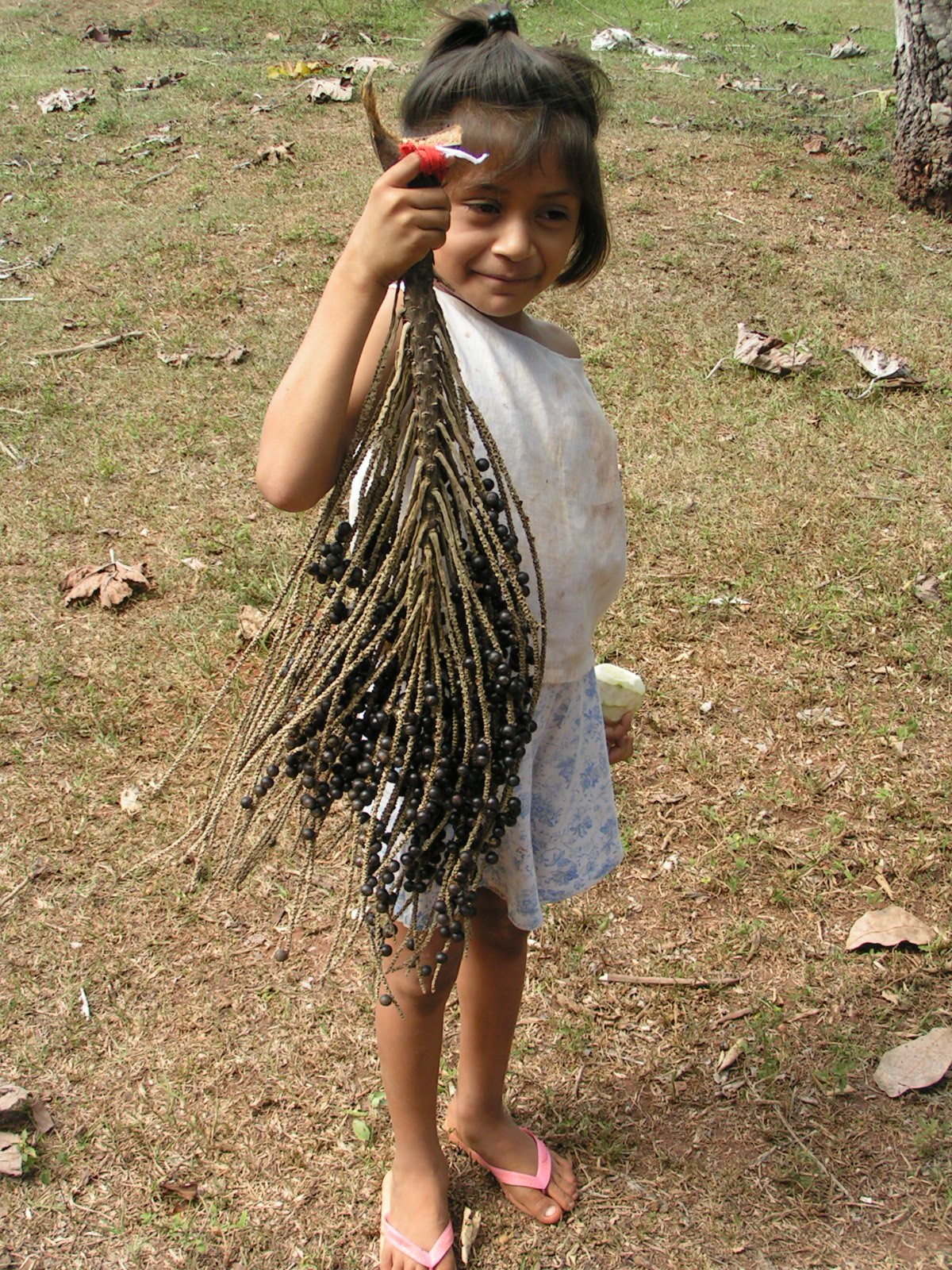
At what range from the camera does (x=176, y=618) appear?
4188 millimetres

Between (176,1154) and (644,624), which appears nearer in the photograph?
(176,1154)

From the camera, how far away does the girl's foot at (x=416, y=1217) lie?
241 cm

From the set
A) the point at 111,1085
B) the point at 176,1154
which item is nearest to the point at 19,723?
the point at 111,1085

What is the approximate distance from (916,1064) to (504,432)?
77.3 inches

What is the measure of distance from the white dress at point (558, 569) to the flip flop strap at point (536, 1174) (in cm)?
70

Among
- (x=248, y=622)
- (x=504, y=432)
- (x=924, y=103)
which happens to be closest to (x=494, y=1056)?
(x=504, y=432)

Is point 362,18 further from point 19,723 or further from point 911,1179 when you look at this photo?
point 911,1179

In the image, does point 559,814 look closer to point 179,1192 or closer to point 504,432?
point 504,432

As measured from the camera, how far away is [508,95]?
179 cm

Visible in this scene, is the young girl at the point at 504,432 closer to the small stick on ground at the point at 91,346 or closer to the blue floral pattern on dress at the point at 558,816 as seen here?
the blue floral pattern on dress at the point at 558,816

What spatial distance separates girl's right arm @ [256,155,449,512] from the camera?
1551mm

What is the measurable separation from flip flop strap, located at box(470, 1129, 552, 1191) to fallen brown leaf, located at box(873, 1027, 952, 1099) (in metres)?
0.86

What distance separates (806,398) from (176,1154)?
4.31m

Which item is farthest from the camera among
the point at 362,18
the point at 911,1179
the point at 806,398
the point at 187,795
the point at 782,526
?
the point at 362,18
